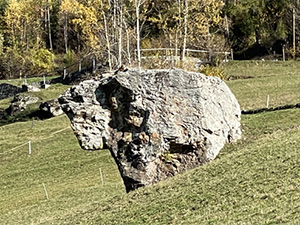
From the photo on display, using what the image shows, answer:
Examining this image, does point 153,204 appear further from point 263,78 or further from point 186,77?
point 263,78

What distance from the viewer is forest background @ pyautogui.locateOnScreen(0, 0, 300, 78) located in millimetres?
47969

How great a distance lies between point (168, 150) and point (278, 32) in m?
45.7

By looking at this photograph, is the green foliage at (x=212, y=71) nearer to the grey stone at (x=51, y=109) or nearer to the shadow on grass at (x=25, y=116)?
the grey stone at (x=51, y=109)

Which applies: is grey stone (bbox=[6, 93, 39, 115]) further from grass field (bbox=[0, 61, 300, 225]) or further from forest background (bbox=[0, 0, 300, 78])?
grass field (bbox=[0, 61, 300, 225])

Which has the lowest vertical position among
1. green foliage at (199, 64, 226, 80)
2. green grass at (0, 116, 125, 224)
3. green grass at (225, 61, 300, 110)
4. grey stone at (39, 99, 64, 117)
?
green grass at (0, 116, 125, 224)

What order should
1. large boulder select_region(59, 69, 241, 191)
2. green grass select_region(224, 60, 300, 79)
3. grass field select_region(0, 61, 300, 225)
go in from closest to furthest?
grass field select_region(0, 61, 300, 225) < large boulder select_region(59, 69, 241, 191) < green grass select_region(224, 60, 300, 79)

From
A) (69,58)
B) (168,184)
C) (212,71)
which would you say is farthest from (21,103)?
(168,184)

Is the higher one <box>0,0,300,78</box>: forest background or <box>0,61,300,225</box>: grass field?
<box>0,0,300,78</box>: forest background

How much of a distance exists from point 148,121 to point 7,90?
50.2m

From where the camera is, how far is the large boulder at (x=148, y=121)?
19.5m

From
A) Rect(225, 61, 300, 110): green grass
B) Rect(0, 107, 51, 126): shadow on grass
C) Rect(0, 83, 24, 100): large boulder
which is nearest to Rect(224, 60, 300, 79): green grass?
Rect(225, 61, 300, 110): green grass

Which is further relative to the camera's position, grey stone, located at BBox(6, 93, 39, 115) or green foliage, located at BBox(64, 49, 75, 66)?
green foliage, located at BBox(64, 49, 75, 66)

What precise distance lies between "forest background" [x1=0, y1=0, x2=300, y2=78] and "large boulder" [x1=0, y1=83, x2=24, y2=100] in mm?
9546

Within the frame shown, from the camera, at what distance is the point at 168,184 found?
58.2ft
